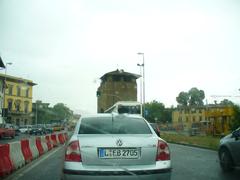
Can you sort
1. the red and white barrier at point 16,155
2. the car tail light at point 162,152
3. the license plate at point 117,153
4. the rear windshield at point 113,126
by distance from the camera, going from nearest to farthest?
the license plate at point 117,153 → the car tail light at point 162,152 → the rear windshield at point 113,126 → the red and white barrier at point 16,155

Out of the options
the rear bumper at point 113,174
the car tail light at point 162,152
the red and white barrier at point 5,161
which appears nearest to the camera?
the rear bumper at point 113,174

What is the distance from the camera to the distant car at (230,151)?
31.7 ft

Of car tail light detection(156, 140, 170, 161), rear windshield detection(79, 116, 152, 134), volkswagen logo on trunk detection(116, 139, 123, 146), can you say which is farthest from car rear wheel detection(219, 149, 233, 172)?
volkswagen logo on trunk detection(116, 139, 123, 146)

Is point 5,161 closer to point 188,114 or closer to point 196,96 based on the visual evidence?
point 188,114

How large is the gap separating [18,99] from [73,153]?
A: 8636cm

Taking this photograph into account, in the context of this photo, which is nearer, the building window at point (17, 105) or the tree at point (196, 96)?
the building window at point (17, 105)

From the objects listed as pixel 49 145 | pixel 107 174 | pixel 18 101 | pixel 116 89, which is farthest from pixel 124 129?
pixel 116 89

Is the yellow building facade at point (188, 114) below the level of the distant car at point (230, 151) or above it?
above

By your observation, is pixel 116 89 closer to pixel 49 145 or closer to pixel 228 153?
pixel 49 145

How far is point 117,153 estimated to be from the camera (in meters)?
5.51

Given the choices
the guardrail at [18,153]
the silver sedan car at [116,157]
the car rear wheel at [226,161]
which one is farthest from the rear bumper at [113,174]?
the car rear wheel at [226,161]

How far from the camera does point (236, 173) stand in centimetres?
961

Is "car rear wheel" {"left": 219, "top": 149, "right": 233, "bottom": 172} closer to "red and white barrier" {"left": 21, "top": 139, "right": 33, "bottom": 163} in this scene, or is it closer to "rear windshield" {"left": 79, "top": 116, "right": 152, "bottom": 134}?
"rear windshield" {"left": 79, "top": 116, "right": 152, "bottom": 134}

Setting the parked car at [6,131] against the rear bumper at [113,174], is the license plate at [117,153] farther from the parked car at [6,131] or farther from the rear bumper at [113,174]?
the parked car at [6,131]
